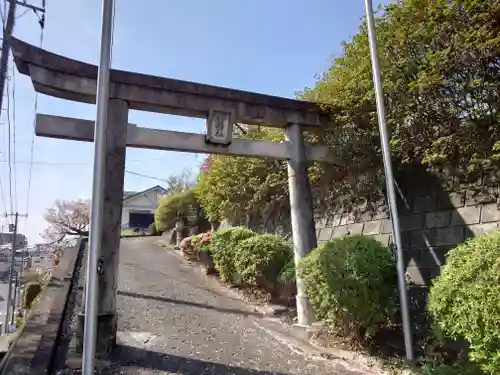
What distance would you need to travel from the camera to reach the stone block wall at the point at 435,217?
523cm

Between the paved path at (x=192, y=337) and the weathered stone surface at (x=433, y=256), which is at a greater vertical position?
the weathered stone surface at (x=433, y=256)

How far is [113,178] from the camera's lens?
5.64 meters

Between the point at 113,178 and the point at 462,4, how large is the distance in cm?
555

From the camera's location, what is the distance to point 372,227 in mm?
7254

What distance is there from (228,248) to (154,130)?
481cm

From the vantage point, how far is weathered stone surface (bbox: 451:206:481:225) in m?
5.30

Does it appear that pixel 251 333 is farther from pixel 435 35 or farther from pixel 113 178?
pixel 435 35

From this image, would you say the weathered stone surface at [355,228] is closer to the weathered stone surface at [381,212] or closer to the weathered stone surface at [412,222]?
the weathered stone surface at [381,212]

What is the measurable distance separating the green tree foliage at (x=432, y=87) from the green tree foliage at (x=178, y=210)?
41.2ft

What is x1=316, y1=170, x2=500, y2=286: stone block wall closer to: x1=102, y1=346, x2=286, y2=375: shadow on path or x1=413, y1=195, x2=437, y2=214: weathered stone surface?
x1=413, y1=195, x2=437, y2=214: weathered stone surface

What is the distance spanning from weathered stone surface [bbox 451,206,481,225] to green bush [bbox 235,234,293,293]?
→ 3.98 meters

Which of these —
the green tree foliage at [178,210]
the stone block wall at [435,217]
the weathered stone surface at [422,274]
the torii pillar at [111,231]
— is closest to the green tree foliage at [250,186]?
the stone block wall at [435,217]

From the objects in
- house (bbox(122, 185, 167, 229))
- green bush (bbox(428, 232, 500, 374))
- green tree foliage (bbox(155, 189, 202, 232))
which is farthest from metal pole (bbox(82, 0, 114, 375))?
house (bbox(122, 185, 167, 229))

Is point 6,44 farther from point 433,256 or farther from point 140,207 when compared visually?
point 140,207
